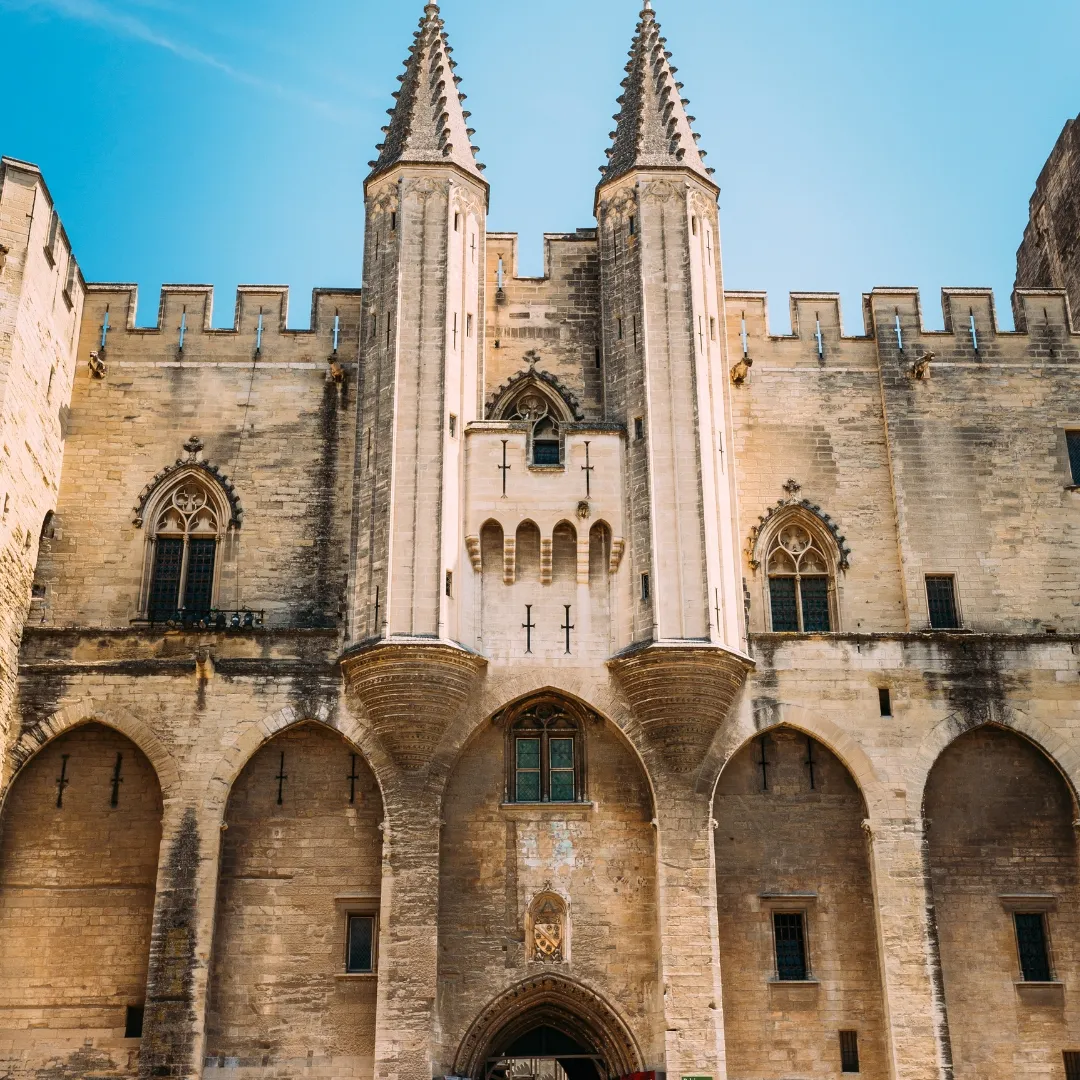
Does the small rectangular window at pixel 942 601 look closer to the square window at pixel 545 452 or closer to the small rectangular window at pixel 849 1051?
the square window at pixel 545 452

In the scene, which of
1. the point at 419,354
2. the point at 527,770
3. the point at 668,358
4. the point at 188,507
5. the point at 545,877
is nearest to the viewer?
the point at 545,877

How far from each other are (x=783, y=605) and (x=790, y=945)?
222 inches

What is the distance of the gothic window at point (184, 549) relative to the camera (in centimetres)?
2364

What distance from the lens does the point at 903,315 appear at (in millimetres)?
26000

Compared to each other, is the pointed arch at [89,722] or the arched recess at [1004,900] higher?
the pointed arch at [89,722]

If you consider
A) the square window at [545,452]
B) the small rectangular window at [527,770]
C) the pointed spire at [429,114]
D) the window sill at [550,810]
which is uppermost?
the pointed spire at [429,114]

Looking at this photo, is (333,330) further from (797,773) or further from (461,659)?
(797,773)

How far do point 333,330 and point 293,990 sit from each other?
36.5 feet

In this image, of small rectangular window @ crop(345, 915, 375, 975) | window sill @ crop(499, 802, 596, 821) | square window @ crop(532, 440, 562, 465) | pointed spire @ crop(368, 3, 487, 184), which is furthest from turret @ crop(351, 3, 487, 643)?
small rectangular window @ crop(345, 915, 375, 975)

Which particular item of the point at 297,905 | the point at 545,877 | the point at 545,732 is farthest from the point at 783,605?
the point at 297,905

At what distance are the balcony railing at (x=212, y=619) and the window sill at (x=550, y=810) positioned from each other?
15.6 feet

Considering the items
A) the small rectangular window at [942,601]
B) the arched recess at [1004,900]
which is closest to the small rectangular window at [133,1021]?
the arched recess at [1004,900]

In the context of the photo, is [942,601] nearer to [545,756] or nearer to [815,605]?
[815,605]

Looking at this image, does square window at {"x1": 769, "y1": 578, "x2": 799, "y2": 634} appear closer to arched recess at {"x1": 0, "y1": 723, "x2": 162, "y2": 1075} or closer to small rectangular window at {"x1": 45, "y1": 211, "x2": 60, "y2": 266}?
arched recess at {"x1": 0, "y1": 723, "x2": 162, "y2": 1075}
